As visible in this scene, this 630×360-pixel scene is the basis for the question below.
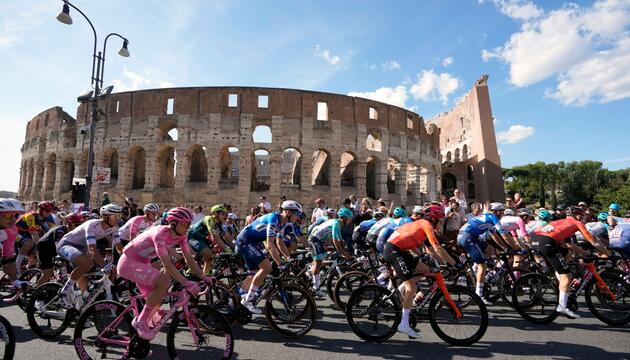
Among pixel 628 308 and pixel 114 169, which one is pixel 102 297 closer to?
pixel 628 308

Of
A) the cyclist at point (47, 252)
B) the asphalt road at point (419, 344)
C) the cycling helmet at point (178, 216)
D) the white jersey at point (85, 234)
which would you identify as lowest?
the asphalt road at point (419, 344)

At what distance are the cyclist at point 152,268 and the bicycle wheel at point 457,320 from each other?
2.91 metres

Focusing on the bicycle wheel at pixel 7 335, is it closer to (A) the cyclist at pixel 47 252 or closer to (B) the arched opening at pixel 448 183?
(A) the cyclist at pixel 47 252

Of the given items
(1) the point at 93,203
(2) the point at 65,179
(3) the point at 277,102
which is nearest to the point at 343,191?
(3) the point at 277,102

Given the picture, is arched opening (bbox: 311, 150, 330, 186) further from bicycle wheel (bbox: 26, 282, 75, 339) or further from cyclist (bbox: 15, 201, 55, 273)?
bicycle wheel (bbox: 26, 282, 75, 339)

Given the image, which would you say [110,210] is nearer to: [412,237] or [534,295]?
[412,237]

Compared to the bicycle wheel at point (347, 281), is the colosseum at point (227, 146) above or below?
above

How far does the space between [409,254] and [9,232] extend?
19.7 feet

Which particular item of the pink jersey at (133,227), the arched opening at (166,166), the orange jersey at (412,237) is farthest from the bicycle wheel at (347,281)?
the arched opening at (166,166)

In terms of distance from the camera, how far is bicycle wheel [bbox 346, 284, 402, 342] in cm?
471

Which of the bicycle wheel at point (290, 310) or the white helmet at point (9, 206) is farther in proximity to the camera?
the white helmet at point (9, 206)

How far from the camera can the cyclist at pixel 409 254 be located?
180 inches

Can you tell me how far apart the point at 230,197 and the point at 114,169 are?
35.6ft

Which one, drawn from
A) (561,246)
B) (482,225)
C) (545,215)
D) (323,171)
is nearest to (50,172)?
(323,171)
